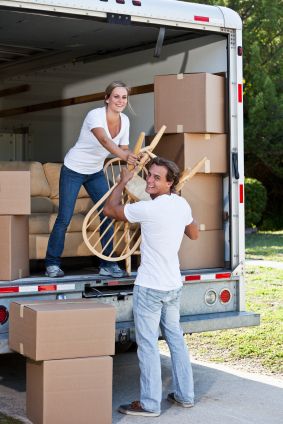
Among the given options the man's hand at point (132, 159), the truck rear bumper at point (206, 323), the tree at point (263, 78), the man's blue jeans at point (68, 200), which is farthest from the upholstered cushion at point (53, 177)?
the tree at point (263, 78)

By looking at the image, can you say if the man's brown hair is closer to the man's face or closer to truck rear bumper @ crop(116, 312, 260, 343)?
the man's face

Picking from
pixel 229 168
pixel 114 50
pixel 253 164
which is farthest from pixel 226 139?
pixel 253 164

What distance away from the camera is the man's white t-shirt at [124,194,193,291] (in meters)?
5.41

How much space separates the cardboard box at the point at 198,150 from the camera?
630 cm

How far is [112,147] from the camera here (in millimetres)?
5945

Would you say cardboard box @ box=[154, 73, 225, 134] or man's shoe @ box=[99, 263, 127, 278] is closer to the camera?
man's shoe @ box=[99, 263, 127, 278]

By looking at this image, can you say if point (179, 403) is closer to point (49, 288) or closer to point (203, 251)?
point (49, 288)

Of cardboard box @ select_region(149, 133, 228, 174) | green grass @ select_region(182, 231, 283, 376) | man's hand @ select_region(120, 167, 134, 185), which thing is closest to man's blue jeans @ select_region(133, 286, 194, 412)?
man's hand @ select_region(120, 167, 134, 185)

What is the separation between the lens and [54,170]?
7812mm

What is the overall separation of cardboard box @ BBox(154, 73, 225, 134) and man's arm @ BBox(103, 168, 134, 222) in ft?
2.77

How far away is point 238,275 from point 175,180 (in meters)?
1.20

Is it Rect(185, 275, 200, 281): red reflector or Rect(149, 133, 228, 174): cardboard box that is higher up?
Rect(149, 133, 228, 174): cardboard box

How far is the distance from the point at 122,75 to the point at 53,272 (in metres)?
2.10

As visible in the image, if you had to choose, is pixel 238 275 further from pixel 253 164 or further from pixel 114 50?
pixel 253 164
